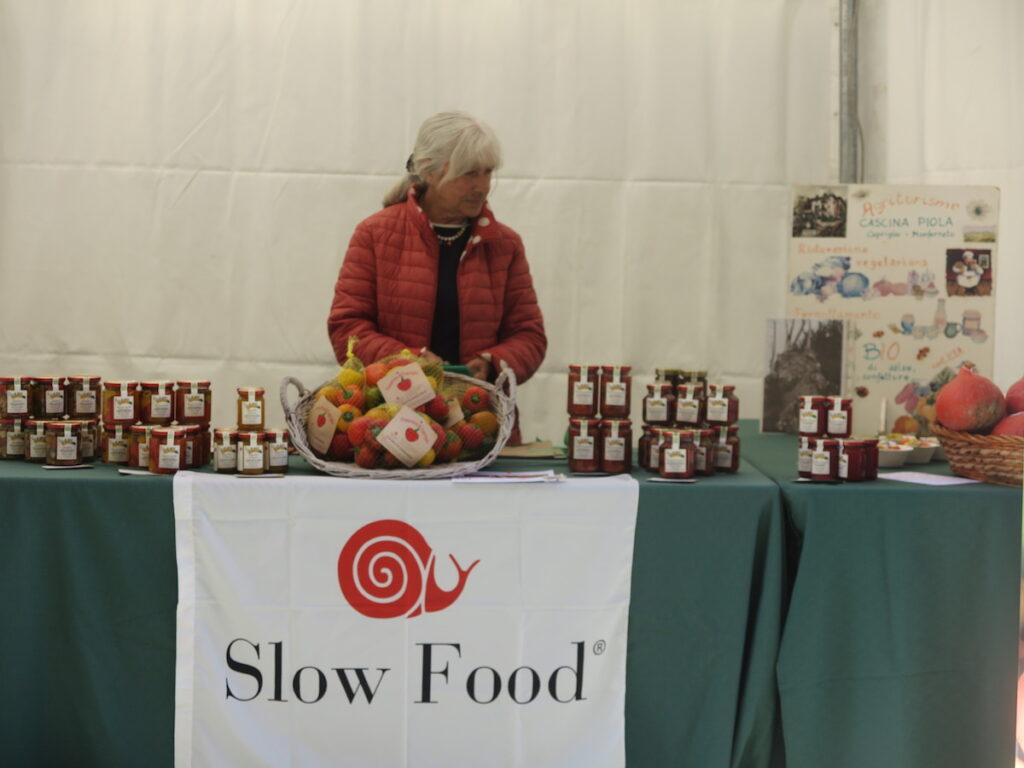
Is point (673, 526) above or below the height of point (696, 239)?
below

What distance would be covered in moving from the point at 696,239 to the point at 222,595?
8.31 ft

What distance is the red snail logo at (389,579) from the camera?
→ 206cm

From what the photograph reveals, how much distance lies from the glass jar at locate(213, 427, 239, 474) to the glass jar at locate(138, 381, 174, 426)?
0.18 m

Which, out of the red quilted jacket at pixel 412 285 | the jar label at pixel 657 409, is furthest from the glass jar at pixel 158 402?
the jar label at pixel 657 409

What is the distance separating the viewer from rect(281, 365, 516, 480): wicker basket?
2.08 m

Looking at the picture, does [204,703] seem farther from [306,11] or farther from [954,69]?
[954,69]

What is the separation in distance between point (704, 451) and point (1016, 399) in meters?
0.68

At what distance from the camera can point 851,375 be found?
2.81m

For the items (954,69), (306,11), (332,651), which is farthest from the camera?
(306,11)

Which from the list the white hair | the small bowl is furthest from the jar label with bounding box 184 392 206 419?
the small bowl

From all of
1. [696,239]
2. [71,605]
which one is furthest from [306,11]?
[71,605]

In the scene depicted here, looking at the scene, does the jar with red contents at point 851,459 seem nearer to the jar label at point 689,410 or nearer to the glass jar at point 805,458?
the glass jar at point 805,458

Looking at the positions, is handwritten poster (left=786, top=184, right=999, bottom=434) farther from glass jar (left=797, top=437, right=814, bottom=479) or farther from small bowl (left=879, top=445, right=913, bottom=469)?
glass jar (left=797, top=437, right=814, bottom=479)

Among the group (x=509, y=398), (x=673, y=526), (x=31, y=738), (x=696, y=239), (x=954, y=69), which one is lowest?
(x=31, y=738)
